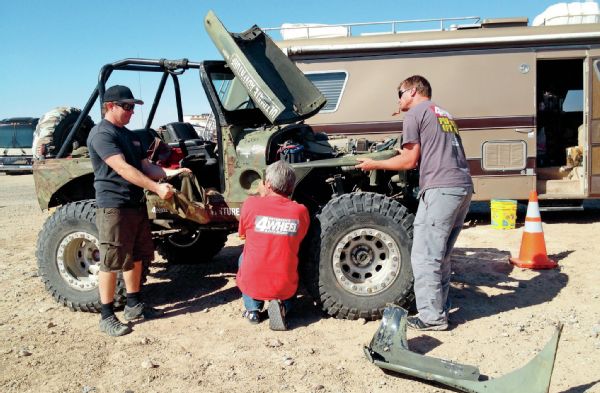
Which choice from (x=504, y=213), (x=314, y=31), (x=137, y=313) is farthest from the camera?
(x=314, y=31)

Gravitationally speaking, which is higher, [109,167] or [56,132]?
[56,132]

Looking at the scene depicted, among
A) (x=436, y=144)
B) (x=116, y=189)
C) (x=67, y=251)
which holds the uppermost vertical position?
(x=436, y=144)

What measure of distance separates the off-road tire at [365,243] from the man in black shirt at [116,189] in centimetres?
133

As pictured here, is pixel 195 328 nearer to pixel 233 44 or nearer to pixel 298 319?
pixel 298 319

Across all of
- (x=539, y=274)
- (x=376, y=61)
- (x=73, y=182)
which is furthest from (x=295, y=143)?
(x=376, y=61)

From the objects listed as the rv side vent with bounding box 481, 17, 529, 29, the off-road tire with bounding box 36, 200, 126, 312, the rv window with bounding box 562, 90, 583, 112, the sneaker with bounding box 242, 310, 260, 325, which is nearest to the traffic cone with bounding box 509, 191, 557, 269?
the sneaker with bounding box 242, 310, 260, 325

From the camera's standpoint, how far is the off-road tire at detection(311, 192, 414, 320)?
433 centimetres

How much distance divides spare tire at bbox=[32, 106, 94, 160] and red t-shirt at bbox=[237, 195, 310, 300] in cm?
239

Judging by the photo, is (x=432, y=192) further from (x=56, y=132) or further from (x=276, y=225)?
(x=56, y=132)

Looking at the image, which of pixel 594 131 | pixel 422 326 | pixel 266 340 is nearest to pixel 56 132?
pixel 266 340

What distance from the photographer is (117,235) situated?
4289mm

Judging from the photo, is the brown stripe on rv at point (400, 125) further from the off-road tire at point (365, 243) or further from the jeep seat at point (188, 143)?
the off-road tire at point (365, 243)

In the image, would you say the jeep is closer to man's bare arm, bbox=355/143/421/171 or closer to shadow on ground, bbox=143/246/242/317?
man's bare arm, bbox=355/143/421/171

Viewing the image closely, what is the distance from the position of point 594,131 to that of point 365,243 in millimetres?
5856
